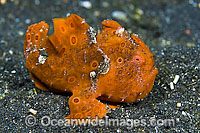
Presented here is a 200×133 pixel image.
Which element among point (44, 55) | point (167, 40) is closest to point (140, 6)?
point (167, 40)

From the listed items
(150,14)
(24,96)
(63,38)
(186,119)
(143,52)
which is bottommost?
(186,119)

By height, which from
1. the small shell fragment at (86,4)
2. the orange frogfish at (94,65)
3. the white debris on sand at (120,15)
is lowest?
the orange frogfish at (94,65)

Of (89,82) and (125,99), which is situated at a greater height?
(89,82)

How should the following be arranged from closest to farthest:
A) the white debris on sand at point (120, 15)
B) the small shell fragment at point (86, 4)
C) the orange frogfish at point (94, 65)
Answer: the orange frogfish at point (94, 65) → the white debris on sand at point (120, 15) → the small shell fragment at point (86, 4)

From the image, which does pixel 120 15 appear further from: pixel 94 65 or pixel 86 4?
pixel 94 65

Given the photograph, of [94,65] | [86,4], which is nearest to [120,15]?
[86,4]

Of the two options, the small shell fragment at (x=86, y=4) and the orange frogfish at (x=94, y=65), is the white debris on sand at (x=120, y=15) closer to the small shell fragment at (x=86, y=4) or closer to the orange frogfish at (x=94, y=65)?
the small shell fragment at (x=86, y=4)

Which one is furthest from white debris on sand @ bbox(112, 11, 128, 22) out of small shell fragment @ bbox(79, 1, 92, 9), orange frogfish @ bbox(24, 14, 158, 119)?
orange frogfish @ bbox(24, 14, 158, 119)

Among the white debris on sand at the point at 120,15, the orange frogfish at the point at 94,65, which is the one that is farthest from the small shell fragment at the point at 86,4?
the orange frogfish at the point at 94,65

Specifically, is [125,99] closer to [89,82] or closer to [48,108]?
[89,82]
